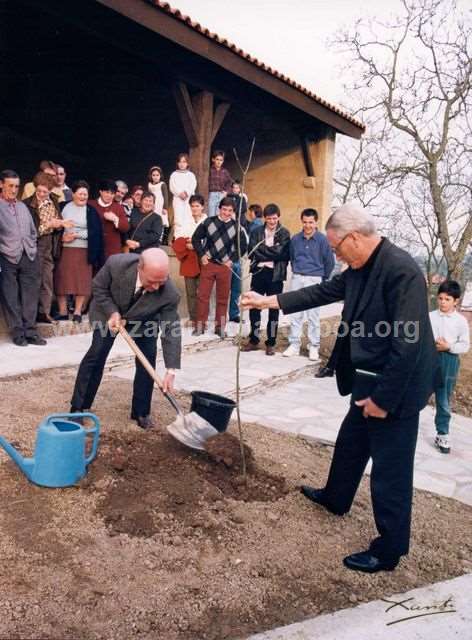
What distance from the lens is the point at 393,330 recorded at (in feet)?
8.67

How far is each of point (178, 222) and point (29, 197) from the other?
7.85 ft

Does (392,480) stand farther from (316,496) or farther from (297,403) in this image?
(297,403)

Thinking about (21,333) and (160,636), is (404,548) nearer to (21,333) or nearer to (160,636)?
(160,636)

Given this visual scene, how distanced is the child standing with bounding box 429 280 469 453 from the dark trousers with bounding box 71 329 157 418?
2.34 metres

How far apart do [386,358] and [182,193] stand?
633 centimetres

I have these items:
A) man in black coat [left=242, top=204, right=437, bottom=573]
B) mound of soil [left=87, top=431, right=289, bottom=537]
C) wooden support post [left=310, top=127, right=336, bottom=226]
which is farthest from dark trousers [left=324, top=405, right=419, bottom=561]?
wooden support post [left=310, top=127, right=336, bottom=226]

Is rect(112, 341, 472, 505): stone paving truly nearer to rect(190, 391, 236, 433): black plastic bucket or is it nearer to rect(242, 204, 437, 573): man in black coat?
rect(190, 391, 236, 433): black plastic bucket

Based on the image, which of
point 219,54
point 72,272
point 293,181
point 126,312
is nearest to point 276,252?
point 72,272

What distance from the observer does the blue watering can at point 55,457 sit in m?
3.11

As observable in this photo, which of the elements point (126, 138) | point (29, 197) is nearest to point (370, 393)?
point (29, 197)

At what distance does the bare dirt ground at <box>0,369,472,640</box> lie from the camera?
2355 millimetres

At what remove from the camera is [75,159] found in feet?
42.6

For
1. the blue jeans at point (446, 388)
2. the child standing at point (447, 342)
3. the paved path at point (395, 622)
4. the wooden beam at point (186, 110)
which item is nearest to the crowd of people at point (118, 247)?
the wooden beam at point (186, 110)

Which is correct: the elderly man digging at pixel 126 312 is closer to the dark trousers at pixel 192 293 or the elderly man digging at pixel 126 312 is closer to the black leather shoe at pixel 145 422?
the black leather shoe at pixel 145 422
